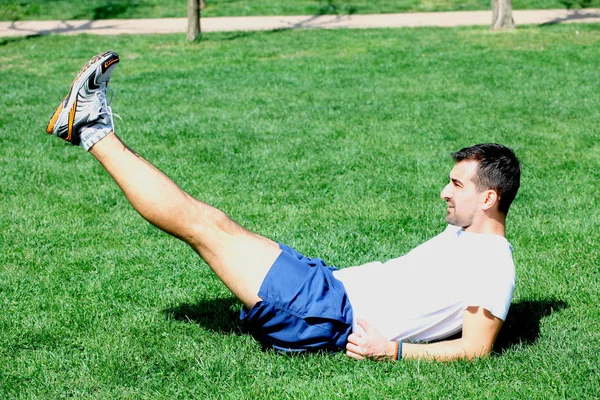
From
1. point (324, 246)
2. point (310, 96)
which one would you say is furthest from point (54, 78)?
point (324, 246)

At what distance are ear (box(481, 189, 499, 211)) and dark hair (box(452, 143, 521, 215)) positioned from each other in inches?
0.7

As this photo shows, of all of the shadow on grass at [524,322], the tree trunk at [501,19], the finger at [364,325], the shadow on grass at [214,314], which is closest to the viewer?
the finger at [364,325]

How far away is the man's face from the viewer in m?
3.91

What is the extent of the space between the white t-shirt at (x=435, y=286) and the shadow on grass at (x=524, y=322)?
0.44m

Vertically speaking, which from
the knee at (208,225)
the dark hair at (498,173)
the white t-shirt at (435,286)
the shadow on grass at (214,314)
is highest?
the dark hair at (498,173)

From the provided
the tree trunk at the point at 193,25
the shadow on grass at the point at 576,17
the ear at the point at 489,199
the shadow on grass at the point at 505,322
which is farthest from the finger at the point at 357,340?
the shadow on grass at the point at 576,17

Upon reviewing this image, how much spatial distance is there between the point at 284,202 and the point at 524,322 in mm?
2802

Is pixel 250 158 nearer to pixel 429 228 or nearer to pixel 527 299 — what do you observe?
pixel 429 228

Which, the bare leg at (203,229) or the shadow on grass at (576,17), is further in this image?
the shadow on grass at (576,17)

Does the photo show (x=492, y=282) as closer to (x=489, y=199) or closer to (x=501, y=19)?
(x=489, y=199)

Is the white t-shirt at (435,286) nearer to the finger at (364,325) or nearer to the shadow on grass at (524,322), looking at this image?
the finger at (364,325)

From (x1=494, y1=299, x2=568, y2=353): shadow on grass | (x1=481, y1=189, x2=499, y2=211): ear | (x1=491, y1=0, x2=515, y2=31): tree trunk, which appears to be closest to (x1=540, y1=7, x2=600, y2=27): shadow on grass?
(x1=491, y1=0, x2=515, y2=31): tree trunk

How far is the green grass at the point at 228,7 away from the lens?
68.4 ft

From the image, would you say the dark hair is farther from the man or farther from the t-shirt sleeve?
the t-shirt sleeve
